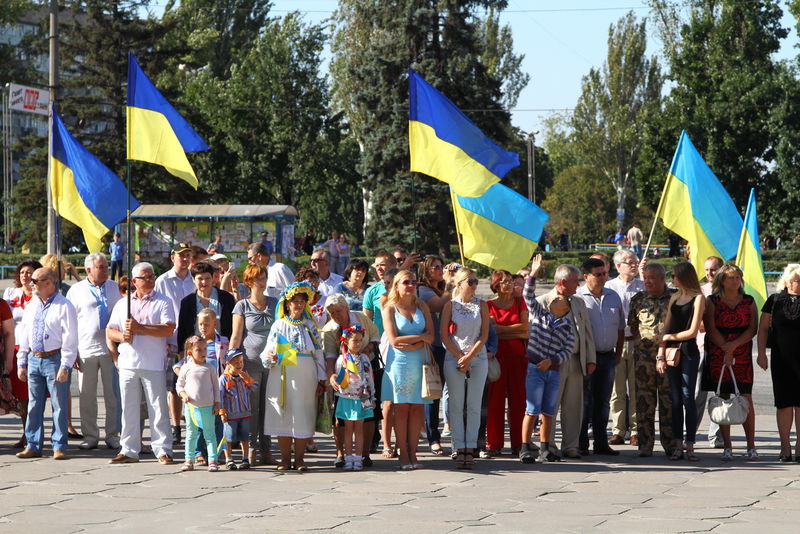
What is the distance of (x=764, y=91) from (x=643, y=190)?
21.9 feet

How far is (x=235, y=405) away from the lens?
31.7ft

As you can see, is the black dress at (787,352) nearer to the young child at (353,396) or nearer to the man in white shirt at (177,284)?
the young child at (353,396)

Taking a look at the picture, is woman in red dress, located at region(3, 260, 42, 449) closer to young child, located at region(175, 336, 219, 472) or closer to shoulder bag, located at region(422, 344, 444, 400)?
young child, located at region(175, 336, 219, 472)

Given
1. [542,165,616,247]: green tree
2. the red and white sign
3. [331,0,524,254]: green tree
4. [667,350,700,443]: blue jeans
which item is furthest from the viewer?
[542,165,616,247]: green tree

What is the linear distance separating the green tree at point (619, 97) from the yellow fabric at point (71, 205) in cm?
6105

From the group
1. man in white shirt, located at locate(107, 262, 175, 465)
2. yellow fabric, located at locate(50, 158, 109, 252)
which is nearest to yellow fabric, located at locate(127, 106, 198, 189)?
yellow fabric, located at locate(50, 158, 109, 252)

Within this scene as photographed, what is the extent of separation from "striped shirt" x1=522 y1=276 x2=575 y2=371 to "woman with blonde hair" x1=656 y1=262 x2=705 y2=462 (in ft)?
2.73

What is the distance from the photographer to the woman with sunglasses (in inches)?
384

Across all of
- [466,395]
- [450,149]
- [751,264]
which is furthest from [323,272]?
[751,264]

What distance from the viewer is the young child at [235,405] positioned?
9.64 m

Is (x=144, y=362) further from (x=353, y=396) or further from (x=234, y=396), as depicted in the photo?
(x=353, y=396)

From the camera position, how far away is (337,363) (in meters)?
9.71

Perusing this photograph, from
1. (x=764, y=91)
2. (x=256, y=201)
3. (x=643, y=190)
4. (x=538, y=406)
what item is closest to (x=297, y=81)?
(x=256, y=201)

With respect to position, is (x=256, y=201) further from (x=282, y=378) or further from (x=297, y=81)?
(x=282, y=378)
